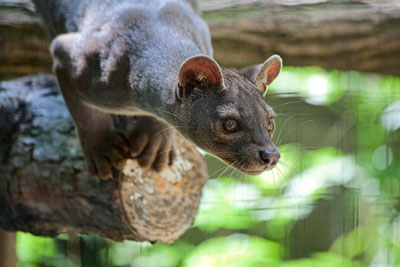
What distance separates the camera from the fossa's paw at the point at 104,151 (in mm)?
2111

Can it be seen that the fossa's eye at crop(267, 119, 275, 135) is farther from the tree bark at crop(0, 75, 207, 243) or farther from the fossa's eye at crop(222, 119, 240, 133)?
the tree bark at crop(0, 75, 207, 243)

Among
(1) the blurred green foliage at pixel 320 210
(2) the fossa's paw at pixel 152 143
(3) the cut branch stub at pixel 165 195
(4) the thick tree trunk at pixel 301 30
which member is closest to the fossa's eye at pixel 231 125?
(2) the fossa's paw at pixel 152 143

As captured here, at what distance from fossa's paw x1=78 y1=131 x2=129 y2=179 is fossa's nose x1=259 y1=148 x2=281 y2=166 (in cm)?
86

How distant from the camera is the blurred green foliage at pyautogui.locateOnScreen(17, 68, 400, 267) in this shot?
3203 millimetres

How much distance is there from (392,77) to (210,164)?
147 centimetres

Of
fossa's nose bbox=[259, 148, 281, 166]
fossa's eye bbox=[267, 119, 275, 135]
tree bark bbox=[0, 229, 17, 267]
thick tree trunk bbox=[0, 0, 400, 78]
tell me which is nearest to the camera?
fossa's nose bbox=[259, 148, 281, 166]

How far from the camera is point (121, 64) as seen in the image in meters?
2.05

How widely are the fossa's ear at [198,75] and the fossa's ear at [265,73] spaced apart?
0.56ft

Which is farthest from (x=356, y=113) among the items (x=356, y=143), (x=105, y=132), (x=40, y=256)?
(x=40, y=256)

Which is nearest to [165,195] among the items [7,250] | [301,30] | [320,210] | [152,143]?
[152,143]

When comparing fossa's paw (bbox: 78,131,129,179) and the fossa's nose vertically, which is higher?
the fossa's nose

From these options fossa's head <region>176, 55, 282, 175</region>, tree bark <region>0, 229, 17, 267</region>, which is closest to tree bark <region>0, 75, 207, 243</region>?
tree bark <region>0, 229, 17, 267</region>

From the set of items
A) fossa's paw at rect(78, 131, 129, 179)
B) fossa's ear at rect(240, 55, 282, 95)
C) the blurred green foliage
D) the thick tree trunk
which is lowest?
the blurred green foliage

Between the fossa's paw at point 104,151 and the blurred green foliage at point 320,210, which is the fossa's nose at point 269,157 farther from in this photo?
the blurred green foliage at point 320,210
